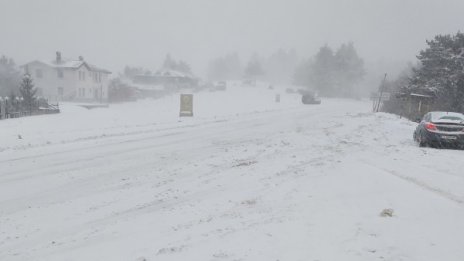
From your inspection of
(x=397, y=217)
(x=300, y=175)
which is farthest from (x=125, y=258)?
(x=300, y=175)

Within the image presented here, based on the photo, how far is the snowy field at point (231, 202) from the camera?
5867 millimetres

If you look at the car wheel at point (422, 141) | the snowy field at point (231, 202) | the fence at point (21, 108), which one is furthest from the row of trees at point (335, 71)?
the snowy field at point (231, 202)

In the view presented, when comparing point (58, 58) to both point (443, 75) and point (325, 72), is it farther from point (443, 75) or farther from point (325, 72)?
point (443, 75)

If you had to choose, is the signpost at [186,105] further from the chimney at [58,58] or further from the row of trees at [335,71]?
the row of trees at [335,71]

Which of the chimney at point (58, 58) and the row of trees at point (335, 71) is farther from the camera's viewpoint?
the row of trees at point (335, 71)

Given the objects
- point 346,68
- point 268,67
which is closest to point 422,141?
point 346,68

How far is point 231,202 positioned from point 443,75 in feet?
96.3

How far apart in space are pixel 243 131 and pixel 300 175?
10.9 meters

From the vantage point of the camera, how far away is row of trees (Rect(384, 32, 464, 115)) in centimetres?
3062

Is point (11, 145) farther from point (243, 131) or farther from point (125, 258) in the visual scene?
point (125, 258)

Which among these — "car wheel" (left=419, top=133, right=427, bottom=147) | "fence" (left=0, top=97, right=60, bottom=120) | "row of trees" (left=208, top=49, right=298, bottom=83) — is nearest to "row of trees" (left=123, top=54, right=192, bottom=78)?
"row of trees" (left=208, top=49, right=298, bottom=83)

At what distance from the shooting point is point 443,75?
32031 mm

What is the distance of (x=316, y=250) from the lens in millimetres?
5656

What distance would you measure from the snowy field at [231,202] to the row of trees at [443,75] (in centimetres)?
1883
